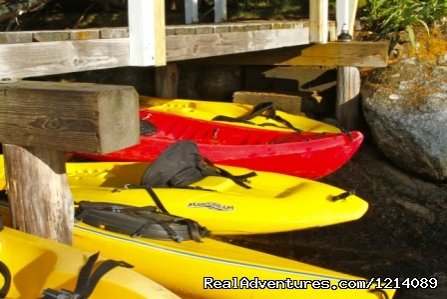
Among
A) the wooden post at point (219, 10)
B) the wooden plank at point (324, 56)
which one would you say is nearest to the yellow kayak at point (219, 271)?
the wooden plank at point (324, 56)

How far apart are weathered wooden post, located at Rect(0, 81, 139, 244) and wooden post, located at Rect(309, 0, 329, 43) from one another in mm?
4975

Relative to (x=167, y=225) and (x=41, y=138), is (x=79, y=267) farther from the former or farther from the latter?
(x=167, y=225)

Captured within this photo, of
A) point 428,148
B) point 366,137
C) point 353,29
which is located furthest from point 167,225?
point 353,29

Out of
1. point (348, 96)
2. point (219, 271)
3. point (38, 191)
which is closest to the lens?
point (38, 191)

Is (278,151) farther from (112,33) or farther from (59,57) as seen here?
(59,57)

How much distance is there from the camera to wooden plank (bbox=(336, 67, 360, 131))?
8297mm

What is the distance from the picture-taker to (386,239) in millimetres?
6020

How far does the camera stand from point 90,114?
9.63ft

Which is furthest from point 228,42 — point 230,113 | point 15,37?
point 15,37

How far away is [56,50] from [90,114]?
3.32 ft

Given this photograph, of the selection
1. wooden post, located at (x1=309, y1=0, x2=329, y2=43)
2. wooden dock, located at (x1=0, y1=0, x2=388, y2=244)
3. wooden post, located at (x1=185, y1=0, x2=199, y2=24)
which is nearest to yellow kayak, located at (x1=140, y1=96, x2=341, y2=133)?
wooden post, located at (x1=309, y1=0, x2=329, y2=43)

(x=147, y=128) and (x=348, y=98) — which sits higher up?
(x=348, y=98)

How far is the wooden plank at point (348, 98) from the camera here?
27.2 feet

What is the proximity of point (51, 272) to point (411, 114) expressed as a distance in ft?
17.3
